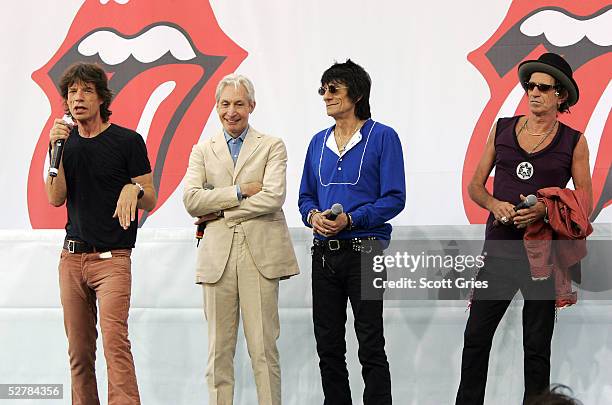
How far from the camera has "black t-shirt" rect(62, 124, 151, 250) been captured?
12.2 ft

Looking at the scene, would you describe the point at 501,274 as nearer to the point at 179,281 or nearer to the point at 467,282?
the point at 467,282

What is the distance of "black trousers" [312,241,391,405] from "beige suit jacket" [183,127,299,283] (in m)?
0.19

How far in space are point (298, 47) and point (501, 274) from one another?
1.64 metres

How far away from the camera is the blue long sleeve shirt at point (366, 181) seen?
3.73 meters

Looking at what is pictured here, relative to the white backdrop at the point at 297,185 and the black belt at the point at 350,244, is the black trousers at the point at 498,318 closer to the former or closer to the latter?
the black belt at the point at 350,244

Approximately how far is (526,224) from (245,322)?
126 centimetres

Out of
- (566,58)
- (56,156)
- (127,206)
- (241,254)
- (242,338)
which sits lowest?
(242,338)

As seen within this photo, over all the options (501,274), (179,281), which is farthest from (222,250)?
(501,274)

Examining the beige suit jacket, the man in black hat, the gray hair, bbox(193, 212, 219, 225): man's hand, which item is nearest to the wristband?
the beige suit jacket

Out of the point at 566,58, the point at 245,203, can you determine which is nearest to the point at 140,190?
the point at 245,203

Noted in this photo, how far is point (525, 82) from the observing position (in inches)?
153

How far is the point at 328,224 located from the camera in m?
3.67

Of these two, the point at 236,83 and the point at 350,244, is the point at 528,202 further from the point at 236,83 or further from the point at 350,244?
the point at 236,83

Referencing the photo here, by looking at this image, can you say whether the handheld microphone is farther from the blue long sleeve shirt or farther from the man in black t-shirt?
the blue long sleeve shirt
